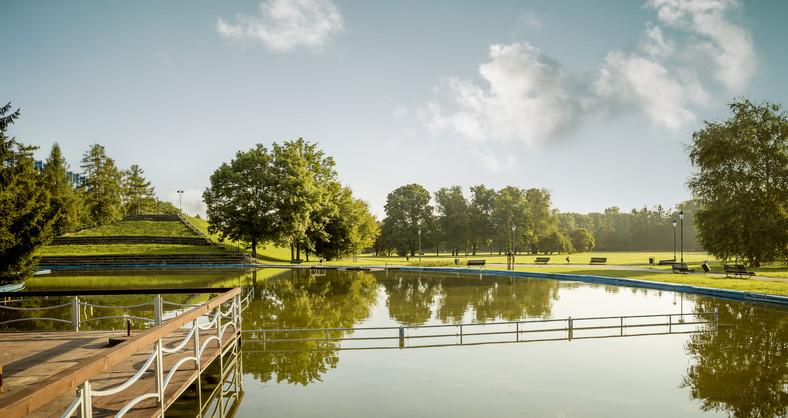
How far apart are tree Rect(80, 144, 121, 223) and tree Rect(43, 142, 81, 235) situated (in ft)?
23.1

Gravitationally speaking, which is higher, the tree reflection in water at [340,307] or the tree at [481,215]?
the tree at [481,215]

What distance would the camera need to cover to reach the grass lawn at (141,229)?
60.1 meters

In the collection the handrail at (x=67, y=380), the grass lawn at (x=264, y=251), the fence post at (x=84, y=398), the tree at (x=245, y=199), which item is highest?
the tree at (x=245, y=199)

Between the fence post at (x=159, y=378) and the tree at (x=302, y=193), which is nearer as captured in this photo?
the fence post at (x=159, y=378)

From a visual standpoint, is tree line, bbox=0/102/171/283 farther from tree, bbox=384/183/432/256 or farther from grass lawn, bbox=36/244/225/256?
tree, bbox=384/183/432/256

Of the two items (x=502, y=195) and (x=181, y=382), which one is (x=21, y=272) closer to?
(x=181, y=382)

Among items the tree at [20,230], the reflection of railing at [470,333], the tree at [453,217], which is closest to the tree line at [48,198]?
the tree at [20,230]

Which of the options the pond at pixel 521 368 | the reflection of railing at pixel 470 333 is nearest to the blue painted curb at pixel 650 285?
the pond at pixel 521 368

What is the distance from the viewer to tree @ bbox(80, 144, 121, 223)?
7644 cm

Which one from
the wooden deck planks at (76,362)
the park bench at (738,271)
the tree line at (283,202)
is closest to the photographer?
the wooden deck planks at (76,362)

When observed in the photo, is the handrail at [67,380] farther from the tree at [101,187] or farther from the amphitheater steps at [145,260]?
the tree at [101,187]

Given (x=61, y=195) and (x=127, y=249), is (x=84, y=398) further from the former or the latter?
(x=61, y=195)

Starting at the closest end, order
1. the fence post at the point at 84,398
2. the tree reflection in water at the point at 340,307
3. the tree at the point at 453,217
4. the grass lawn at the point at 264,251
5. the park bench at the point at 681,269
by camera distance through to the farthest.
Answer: the fence post at the point at 84,398 → the tree reflection in water at the point at 340,307 → the park bench at the point at 681,269 → the grass lawn at the point at 264,251 → the tree at the point at 453,217

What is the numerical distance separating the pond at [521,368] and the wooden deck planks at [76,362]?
61.5 inches
